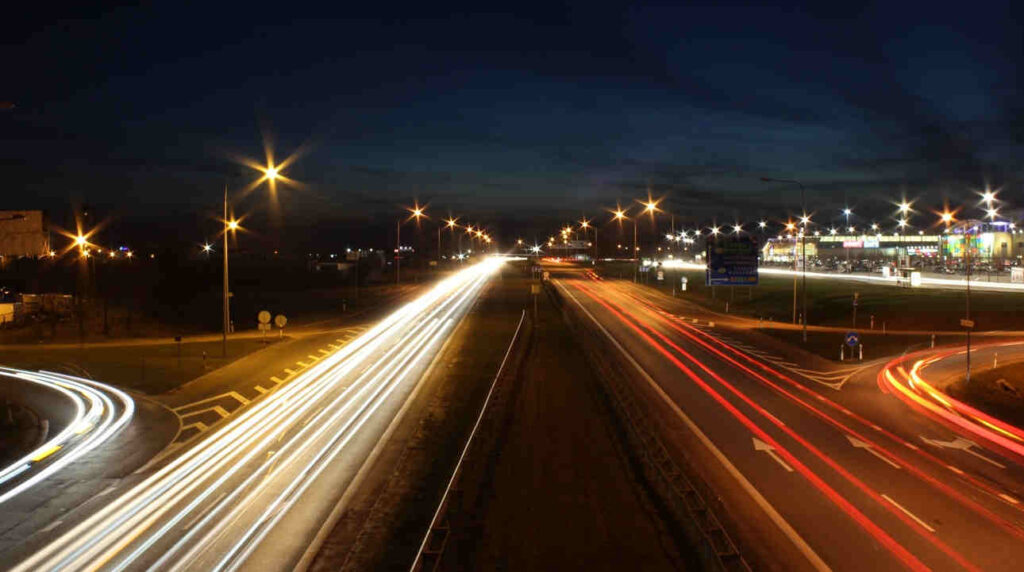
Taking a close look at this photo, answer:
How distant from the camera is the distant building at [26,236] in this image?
49219 millimetres

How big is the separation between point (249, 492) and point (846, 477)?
43.9 ft

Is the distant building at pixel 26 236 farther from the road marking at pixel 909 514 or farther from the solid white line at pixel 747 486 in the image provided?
the road marking at pixel 909 514

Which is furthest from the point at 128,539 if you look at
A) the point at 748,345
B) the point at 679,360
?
the point at 748,345

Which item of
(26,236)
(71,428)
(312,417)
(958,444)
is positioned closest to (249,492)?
(312,417)

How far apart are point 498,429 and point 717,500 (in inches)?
307

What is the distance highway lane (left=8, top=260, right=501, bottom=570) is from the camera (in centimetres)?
1212

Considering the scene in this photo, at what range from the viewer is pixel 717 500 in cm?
1491

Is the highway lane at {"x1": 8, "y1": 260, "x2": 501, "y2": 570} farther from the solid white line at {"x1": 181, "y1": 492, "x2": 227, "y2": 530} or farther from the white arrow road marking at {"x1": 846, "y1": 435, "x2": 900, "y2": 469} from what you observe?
the white arrow road marking at {"x1": 846, "y1": 435, "x2": 900, "y2": 469}

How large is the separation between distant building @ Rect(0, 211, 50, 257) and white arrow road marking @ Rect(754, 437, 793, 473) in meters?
48.4

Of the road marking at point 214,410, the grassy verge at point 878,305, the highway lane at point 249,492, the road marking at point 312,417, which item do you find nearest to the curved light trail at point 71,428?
the road marking at point 214,410

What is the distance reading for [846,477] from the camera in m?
16.9

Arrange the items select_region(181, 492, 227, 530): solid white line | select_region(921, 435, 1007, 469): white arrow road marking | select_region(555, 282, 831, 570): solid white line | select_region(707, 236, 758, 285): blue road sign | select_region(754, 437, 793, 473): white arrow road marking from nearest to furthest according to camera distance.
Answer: select_region(555, 282, 831, 570): solid white line
select_region(181, 492, 227, 530): solid white line
select_region(754, 437, 793, 473): white arrow road marking
select_region(921, 435, 1007, 469): white arrow road marking
select_region(707, 236, 758, 285): blue road sign

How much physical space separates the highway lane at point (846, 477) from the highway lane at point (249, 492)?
9.33 m

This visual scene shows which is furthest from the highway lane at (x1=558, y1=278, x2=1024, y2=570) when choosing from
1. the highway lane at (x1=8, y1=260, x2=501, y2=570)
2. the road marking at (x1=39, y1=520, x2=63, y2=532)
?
the road marking at (x1=39, y1=520, x2=63, y2=532)
